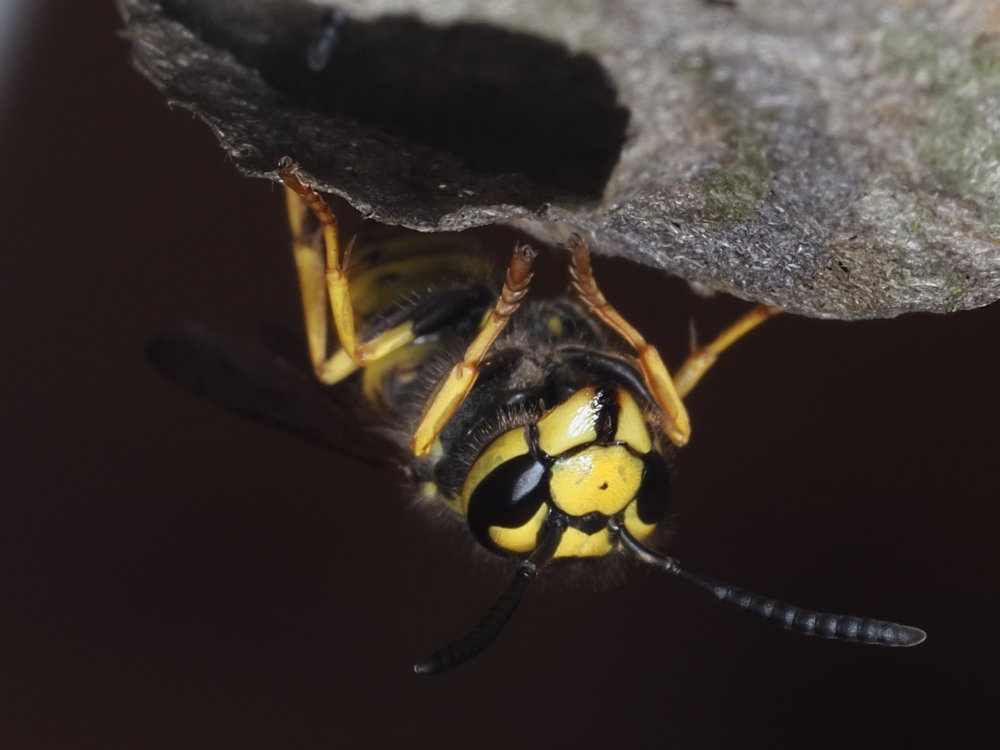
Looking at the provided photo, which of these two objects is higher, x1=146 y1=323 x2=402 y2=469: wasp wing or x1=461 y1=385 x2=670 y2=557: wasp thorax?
x1=461 y1=385 x2=670 y2=557: wasp thorax

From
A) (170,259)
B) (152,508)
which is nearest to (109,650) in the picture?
(152,508)

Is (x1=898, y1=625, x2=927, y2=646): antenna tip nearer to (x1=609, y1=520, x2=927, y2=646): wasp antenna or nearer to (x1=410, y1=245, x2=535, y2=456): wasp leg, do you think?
(x1=609, y1=520, x2=927, y2=646): wasp antenna

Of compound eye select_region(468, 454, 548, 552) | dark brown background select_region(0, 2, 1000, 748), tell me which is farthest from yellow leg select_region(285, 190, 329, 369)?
dark brown background select_region(0, 2, 1000, 748)

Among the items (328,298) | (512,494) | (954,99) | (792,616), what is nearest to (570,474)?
(512,494)

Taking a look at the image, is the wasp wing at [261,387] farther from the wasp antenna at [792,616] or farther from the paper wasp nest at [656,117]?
the paper wasp nest at [656,117]

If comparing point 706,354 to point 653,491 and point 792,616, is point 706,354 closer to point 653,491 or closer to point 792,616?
point 653,491

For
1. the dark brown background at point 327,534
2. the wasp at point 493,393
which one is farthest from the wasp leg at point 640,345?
the dark brown background at point 327,534
